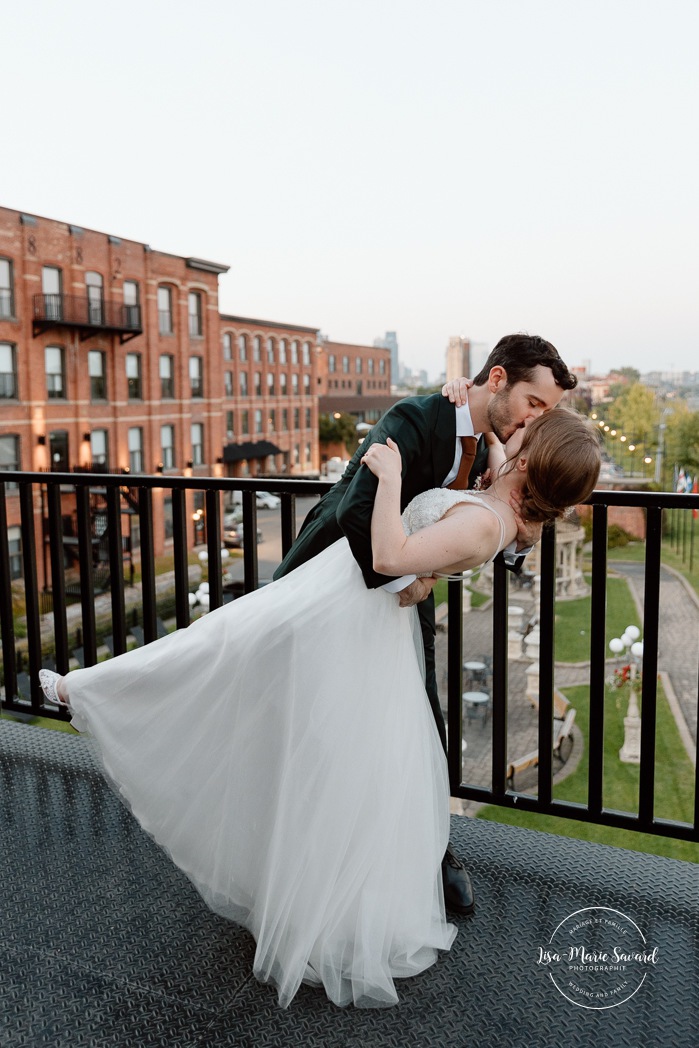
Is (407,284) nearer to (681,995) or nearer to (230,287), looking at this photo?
(230,287)

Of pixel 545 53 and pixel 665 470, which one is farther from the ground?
pixel 545 53

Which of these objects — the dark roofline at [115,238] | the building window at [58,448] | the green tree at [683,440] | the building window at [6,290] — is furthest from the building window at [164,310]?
the green tree at [683,440]

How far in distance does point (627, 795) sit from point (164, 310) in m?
24.1

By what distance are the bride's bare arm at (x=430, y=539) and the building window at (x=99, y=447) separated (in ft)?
94.8

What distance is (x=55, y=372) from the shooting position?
2733cm

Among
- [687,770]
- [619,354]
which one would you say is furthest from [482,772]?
[619,354]

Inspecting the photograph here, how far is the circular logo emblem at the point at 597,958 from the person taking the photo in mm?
1487

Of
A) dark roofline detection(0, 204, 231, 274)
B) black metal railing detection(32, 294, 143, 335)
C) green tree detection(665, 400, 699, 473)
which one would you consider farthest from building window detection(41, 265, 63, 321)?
green tree detection(665, 400, 699, 473)

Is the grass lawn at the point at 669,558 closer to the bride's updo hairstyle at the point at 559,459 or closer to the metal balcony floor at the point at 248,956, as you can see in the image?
the metal balcony floor at the point at 248,956

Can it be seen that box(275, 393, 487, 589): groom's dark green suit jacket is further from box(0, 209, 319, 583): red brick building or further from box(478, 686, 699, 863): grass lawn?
box(0, 209, 319, 583): red brick building

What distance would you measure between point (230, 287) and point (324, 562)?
234ft

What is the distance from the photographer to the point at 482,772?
1747 centimetres

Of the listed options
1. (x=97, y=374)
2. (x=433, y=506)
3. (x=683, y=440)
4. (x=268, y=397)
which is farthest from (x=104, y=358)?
(x=683, y=440)

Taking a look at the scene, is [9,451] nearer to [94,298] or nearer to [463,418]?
[94,298]
